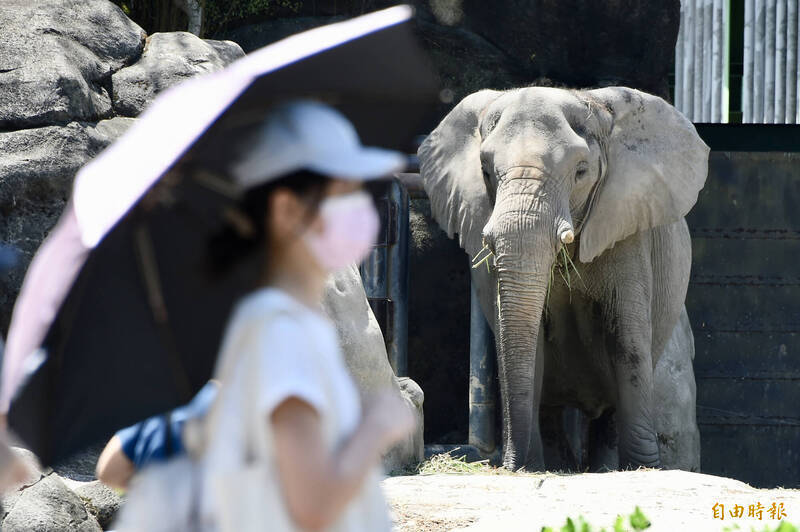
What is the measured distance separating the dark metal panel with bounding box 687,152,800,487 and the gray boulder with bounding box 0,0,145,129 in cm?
634

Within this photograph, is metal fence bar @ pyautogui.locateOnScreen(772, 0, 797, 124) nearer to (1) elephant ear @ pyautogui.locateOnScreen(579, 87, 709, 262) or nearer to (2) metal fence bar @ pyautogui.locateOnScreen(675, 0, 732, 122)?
(2) metal fence bar @ pyautogui.locateOnScreen(675, 0, 732, 122)

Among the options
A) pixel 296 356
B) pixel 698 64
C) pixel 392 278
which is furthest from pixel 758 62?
pixel 296 356

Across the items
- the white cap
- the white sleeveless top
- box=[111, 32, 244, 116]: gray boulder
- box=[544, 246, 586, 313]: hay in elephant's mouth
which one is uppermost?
box=[111, 32, 244, 116]: gray boulder

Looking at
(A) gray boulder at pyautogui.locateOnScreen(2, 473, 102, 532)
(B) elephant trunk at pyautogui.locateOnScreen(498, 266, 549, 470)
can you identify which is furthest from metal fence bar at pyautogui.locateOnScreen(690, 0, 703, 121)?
(A) gray boulder at pyautogui.locateOnScreen(2, 473, 102, 532)

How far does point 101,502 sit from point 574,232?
4.09 meters

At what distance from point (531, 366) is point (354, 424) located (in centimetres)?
626

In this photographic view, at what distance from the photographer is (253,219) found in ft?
5.38

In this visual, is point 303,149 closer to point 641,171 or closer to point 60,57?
point 60,57

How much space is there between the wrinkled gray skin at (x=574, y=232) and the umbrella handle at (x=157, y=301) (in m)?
5.70

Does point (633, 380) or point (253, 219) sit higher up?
point (253, 219)

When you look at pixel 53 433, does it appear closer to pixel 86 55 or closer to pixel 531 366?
pixel 86 55

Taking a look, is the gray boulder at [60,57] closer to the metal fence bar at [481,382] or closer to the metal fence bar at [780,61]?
the metal fence bar at [481,382]

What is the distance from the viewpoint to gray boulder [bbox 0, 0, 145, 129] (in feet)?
21.2

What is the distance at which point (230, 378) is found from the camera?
5.17ft
